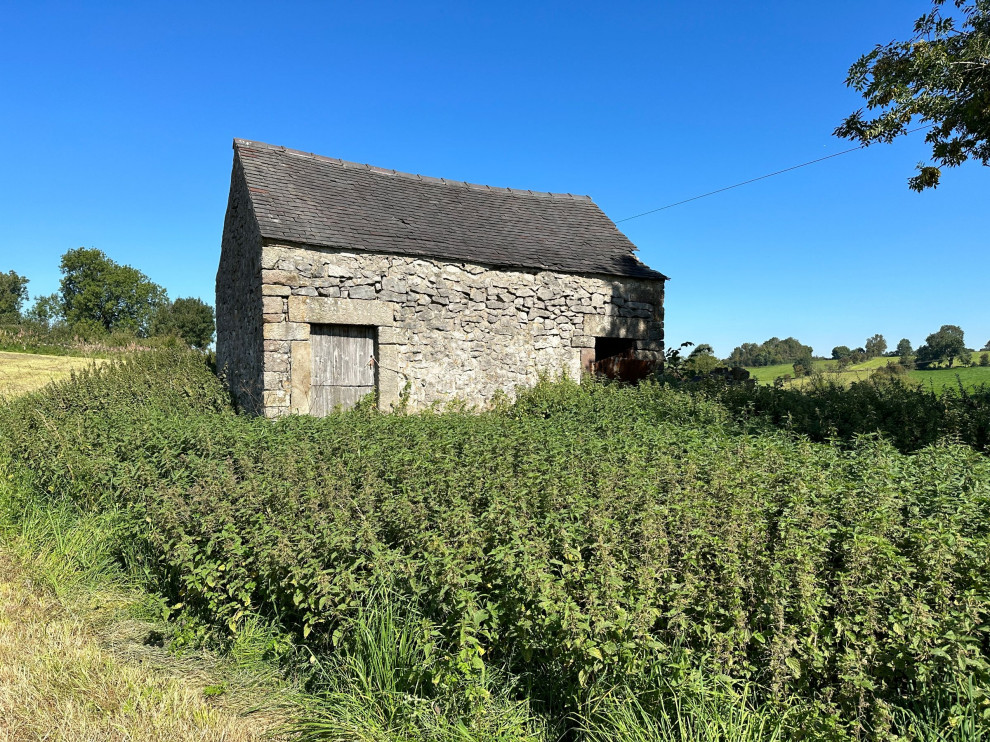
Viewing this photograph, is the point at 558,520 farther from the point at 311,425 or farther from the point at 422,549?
the point at 311,425

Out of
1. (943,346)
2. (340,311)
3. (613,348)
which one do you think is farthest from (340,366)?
(943,346)

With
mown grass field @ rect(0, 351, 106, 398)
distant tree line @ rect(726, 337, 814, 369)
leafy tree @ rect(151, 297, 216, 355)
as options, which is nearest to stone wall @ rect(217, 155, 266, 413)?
mown grass field @ rect(0, 351, 106, 398)

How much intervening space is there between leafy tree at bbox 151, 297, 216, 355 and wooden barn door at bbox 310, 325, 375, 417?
42462 mm

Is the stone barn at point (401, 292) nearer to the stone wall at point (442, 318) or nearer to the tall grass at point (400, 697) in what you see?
the stone wall at point (442, 318)

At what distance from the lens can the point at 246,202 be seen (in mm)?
10414

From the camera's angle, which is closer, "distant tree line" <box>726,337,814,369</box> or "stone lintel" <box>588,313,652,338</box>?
"stone lintel" <box>588,313,652,338</box>

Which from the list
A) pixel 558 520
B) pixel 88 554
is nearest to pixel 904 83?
pixel 558 520

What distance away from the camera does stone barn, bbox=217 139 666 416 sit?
948 cm

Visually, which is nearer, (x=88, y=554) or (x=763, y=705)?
(x=763, y=705)

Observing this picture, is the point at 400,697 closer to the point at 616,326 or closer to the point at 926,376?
the point at 616,326

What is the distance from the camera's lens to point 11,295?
5578 cm

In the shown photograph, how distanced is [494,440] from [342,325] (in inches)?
212

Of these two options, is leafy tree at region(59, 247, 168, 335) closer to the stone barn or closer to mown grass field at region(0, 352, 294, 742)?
the stone barn

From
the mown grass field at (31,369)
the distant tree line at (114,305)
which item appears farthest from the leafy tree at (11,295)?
the mown grass field at (31,369)
